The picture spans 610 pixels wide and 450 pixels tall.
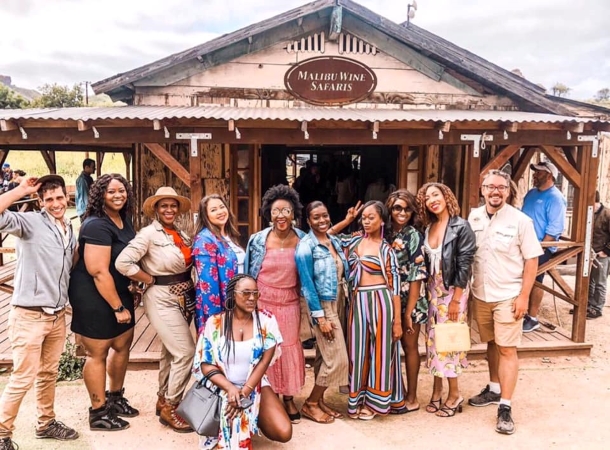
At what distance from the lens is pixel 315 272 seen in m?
3.40

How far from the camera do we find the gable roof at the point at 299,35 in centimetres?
604

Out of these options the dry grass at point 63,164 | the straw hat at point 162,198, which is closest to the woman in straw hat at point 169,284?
the straw hat at point 162,198

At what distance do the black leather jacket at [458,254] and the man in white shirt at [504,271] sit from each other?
0.19 metres

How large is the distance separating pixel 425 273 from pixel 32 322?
2653 millimetres

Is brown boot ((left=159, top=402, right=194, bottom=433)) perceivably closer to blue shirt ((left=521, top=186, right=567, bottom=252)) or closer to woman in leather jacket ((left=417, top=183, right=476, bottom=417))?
woman in leather jacket ((left=417, top=183, right=476, bottom=417))

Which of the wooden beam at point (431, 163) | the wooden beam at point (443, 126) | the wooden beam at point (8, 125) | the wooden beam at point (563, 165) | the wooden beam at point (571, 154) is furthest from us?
the wooden beam at point (431, 163)

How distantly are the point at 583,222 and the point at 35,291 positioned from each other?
16.6ft

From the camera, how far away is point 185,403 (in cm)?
314

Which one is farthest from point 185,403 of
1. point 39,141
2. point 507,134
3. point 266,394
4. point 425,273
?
point 507,134

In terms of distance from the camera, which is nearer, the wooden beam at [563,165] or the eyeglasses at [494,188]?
the eyeglasses at [494,188]

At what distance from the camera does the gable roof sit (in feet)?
19.8

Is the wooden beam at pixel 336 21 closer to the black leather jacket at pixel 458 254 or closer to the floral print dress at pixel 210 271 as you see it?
the black leather jacket at pixel 458 254

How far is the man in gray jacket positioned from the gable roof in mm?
3346

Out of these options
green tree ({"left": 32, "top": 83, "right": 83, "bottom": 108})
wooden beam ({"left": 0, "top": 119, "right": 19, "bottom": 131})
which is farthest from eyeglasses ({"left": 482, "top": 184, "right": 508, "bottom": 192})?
green tree ({"left": 32, "top": 83, "right": 83, "bottom": 108})
